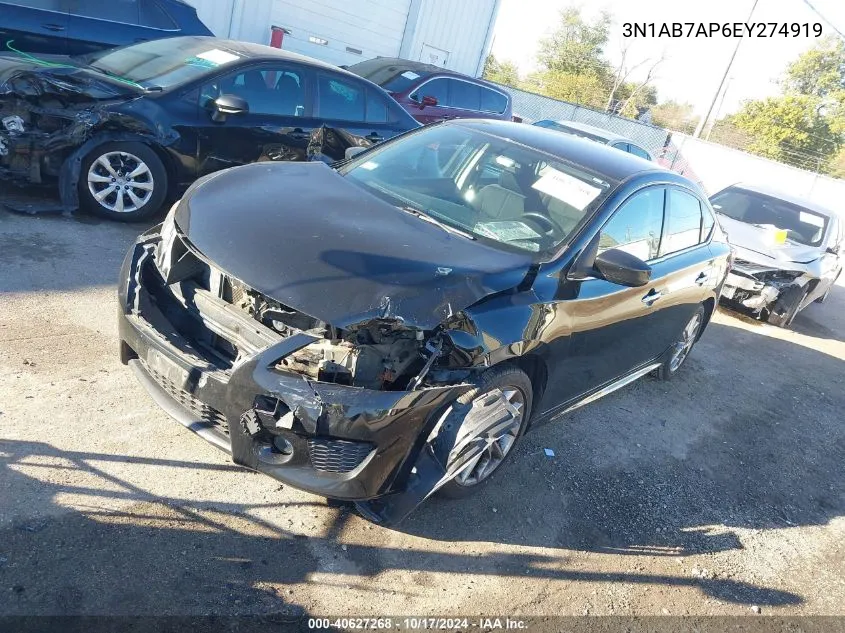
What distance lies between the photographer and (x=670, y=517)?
3.69 meters

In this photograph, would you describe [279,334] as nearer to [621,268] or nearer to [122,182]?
[621,268]

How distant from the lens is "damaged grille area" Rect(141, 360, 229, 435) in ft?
8.95

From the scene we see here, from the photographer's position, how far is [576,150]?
4.14m

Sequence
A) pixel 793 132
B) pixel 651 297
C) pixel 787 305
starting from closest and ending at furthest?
pixel 651 297 < pixel 787 305 < pixel 793 132

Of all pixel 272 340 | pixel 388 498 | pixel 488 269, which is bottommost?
pixel 388 498

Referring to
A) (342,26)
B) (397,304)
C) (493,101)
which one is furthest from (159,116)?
(342,26)

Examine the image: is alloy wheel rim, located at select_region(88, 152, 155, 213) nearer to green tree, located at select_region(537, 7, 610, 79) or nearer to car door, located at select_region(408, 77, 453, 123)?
car door, located at select_region(408, 77, 453, 123)

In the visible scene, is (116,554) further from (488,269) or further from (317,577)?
(488,269)

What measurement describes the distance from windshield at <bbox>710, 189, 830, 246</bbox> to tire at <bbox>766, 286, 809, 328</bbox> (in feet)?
3.45

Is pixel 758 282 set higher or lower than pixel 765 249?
lower

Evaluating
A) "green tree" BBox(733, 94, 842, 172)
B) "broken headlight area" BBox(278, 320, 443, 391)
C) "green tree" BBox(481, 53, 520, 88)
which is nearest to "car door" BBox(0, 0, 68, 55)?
"broken headlight area" BBox(278, 320, 443, 391)

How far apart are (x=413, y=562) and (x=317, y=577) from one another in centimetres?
45

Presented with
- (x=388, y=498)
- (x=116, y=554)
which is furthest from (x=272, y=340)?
(x=116, y=554)

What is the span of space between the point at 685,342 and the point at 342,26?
1176cm
